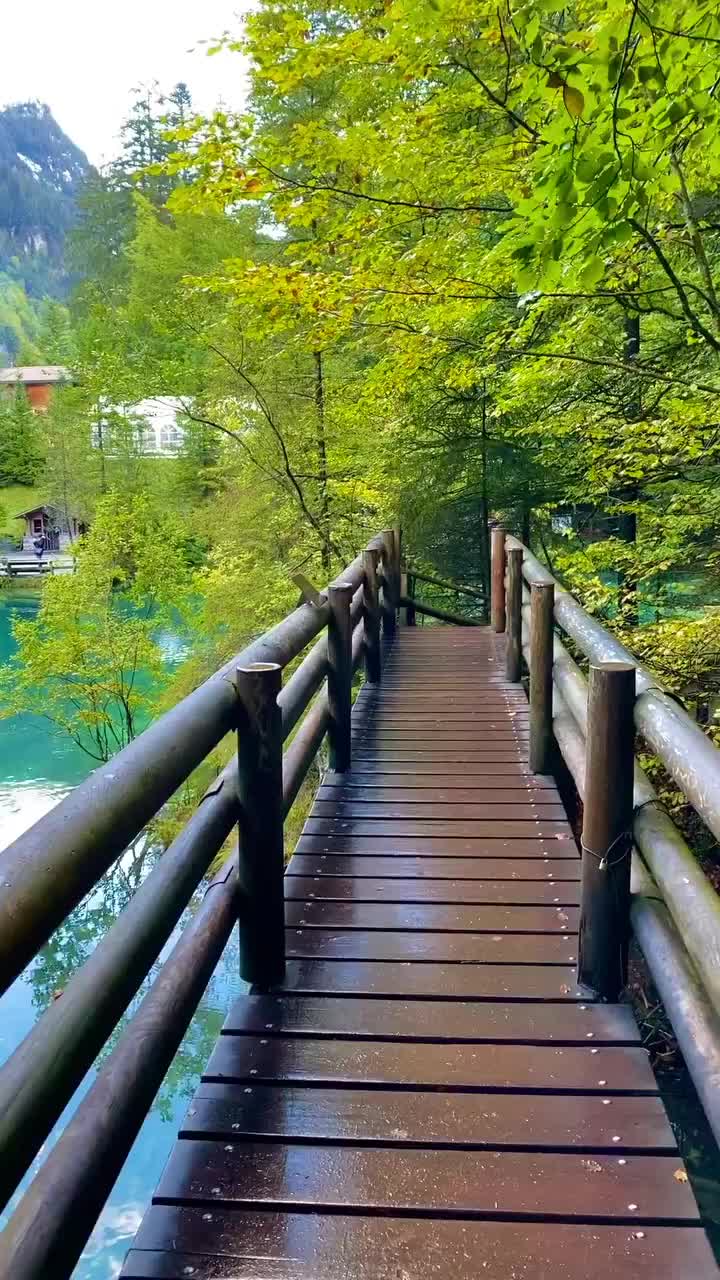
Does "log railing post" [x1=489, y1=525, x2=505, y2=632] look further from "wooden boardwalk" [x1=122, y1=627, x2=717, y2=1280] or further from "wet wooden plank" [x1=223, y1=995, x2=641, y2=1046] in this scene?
"wet wooden plank" [x1=223, y1=995, x2=641, y2=1046]

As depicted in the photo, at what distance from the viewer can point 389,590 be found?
7.87 metres

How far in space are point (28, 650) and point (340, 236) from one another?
12127mm

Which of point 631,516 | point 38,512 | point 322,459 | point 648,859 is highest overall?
point 38,512

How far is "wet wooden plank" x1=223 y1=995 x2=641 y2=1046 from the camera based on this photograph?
6.44 feet

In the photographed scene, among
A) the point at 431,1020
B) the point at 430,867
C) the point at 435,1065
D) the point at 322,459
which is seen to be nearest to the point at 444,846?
the point at 430,867

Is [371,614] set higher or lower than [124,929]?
higher

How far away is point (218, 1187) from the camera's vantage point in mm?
1506

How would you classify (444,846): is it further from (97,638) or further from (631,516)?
(97,638)

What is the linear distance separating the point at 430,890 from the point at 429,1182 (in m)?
1.26

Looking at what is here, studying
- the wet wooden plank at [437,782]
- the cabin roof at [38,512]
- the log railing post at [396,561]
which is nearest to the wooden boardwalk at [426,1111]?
the wet wooden plank at [437,782]

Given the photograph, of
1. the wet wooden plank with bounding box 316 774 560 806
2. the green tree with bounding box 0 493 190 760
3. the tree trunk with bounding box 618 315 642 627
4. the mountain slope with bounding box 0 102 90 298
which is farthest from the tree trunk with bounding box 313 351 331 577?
the mountain slope with bounding box 0 102 90 298

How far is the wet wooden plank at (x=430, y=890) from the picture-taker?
2.69 m

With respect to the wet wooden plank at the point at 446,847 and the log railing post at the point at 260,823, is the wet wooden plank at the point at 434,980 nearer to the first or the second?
the log railing post at the point at 260,823

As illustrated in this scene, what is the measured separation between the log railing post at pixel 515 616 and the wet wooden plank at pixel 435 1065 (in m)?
3.60
